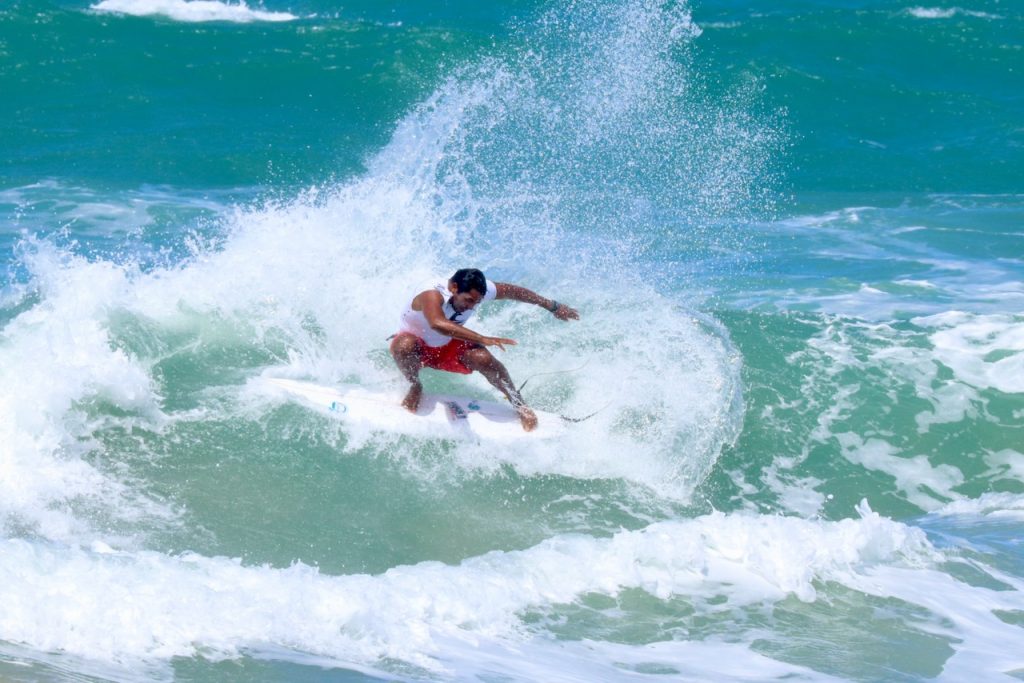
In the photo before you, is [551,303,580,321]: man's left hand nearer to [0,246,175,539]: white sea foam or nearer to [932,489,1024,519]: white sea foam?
[932,489,1024,519]: white sea foam

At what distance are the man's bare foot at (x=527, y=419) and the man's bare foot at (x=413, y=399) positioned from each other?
28.7 inches

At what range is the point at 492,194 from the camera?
522 inches

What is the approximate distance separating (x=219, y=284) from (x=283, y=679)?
5.47 m

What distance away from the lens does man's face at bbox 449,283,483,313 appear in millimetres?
6934

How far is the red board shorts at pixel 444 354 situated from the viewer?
735 cm

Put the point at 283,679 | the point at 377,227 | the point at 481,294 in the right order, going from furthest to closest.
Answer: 1. the point at 377,227
2. the point at 481,294
3. the point at 283,679

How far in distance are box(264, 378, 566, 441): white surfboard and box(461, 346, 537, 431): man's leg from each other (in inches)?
2.8

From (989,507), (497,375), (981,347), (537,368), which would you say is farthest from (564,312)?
(981,347)

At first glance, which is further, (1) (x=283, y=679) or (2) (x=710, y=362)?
(2) (x=710, y=362)

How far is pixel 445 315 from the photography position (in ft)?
23.1

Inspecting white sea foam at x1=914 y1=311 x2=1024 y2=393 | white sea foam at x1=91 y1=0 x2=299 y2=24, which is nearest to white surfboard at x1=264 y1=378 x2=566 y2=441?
white sea foam at x1=914 y1=311 x2=1024 y2=393

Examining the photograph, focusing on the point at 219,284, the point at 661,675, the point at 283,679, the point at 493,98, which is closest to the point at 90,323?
the point at 219,284

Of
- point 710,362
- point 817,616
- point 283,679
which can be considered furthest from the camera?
point 710,362

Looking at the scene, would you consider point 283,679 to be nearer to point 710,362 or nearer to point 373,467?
point 373,467
